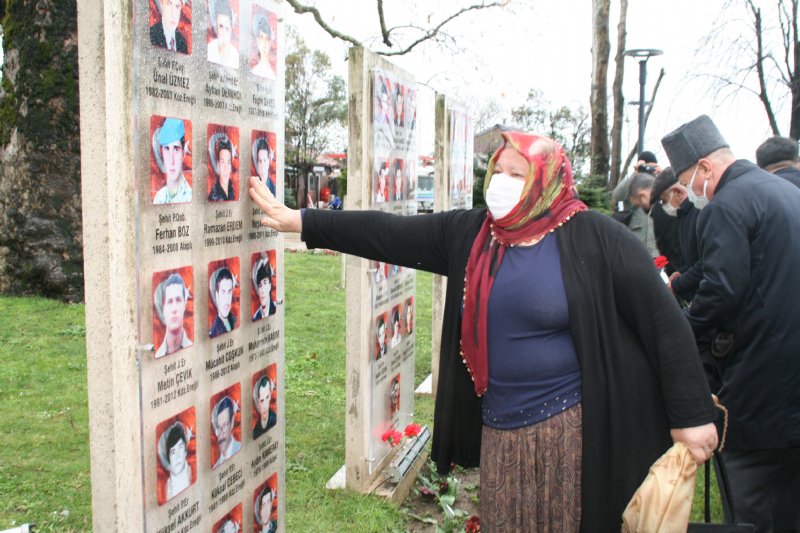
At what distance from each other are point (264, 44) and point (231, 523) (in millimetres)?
1763

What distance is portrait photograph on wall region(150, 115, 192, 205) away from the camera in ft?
6.96

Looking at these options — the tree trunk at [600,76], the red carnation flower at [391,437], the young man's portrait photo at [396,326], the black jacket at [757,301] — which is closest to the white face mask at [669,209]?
the black jacket at [757,301]

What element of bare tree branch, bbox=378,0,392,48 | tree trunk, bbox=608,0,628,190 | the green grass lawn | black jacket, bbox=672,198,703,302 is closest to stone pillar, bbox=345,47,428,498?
the green grass lawn

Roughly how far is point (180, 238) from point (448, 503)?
8.84ft

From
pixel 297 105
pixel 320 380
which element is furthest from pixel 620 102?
pixel 297 105

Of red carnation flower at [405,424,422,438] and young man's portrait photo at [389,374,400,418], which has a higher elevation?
young man's portrait photo at [389,374,400,418]

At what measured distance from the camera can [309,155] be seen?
136 feet

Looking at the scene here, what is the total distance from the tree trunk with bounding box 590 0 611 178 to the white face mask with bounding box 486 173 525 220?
1447 centimetres

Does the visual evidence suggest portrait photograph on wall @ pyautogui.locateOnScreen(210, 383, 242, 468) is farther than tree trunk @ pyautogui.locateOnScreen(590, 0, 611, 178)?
No

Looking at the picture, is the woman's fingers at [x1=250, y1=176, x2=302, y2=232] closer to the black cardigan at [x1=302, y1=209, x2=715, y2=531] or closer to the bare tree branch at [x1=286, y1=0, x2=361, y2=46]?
the black cardigan at [x1=302, y1=209, x2=715, y2=531]

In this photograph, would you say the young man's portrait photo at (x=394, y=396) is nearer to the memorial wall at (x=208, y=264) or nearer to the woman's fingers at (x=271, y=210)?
Answer: the memorial wall at (x=208, y=264)

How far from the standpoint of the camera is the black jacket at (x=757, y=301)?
3467mm

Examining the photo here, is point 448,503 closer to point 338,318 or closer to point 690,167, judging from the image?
point 690,167

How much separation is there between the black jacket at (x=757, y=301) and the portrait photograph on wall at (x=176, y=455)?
7.75 ft
